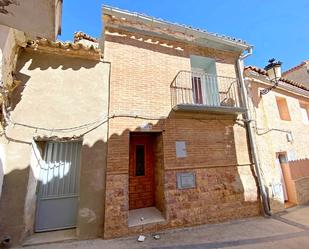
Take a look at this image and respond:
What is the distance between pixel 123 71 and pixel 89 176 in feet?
10.6

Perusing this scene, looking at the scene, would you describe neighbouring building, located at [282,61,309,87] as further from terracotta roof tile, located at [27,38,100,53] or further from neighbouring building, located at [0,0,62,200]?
neighbouring building, located at [0,0,62,200]

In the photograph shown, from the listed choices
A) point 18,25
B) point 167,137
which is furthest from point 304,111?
point 18,25

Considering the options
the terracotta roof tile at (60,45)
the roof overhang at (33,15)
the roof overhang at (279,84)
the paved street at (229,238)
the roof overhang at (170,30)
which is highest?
the roof overhang at (170,30)

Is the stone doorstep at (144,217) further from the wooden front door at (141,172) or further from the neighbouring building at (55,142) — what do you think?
the neighbouring building at (55,142)

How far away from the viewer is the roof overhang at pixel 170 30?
5.49m

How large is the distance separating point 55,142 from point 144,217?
3342mm

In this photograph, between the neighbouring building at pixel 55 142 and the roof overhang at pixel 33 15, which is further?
the neighbouring building at pixel 55 142

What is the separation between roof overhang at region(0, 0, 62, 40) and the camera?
2.42 m

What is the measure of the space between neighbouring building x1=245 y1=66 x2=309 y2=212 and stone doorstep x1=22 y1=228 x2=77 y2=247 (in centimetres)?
644

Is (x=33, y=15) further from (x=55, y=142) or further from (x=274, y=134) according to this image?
(x=274, y=134)

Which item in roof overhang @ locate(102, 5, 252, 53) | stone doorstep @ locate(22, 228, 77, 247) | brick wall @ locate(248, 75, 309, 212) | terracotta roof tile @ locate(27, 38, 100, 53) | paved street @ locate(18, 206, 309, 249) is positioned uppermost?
roof overhang @ locate(102, 5, 252, 53)

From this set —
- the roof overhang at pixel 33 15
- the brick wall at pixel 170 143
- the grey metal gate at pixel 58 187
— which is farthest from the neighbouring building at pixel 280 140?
the roof overhang at pixel 33 15

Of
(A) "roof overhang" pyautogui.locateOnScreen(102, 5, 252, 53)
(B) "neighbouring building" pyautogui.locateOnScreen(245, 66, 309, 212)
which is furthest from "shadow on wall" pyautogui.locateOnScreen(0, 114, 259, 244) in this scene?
(A) "roof overhang" pyautogui.locateOnScreen(102, 5, 252, 53)

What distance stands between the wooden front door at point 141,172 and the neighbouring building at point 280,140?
412cm
